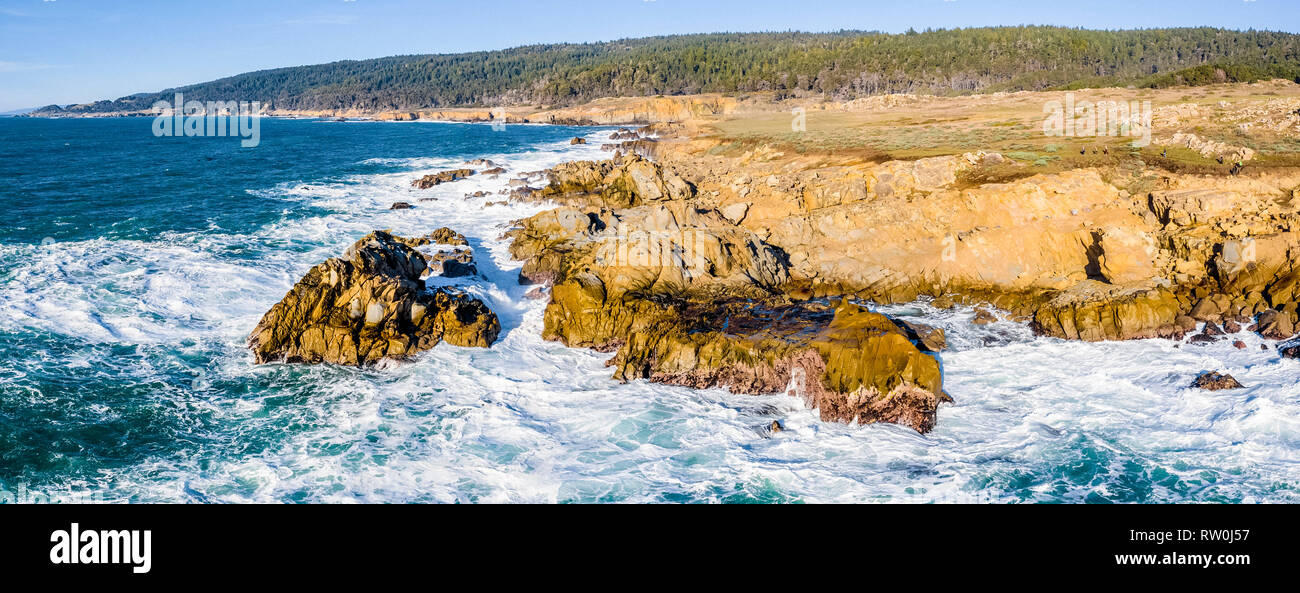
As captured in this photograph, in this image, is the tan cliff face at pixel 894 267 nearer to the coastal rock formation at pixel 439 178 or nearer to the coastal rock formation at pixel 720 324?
the coastal rock formation at pixel 720 324

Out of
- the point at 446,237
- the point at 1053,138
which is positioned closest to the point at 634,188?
the point at 446,237

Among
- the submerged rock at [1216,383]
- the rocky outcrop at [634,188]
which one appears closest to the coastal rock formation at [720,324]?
the submerged rock at [1216,383]

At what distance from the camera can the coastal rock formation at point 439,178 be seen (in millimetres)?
54119

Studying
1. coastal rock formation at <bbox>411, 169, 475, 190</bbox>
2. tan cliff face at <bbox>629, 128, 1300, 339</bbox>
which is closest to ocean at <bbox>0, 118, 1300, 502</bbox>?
tan cliff face at <bbox>629, 128, 1300, 339</bbox>

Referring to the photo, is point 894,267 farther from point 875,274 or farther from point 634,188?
point 634,188

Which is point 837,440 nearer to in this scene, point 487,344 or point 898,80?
point 487,344

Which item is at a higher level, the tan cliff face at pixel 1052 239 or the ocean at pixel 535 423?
the tan cliff face at pixel 1052 239

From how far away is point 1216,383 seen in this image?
19.1 metres

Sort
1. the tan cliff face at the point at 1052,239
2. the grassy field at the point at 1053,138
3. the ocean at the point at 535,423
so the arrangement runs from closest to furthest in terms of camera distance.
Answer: the ocean at the point at 535,423 < the tan cliff face at the point at 1052,239 < the grassy field at the point at 1053,138

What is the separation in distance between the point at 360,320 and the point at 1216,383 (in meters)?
24.4

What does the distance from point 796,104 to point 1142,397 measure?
350 ft

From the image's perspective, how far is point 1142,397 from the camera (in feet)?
62.7

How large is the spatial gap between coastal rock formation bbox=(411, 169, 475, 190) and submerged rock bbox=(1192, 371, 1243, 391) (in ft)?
156

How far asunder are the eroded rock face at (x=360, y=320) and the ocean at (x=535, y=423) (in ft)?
2.18
